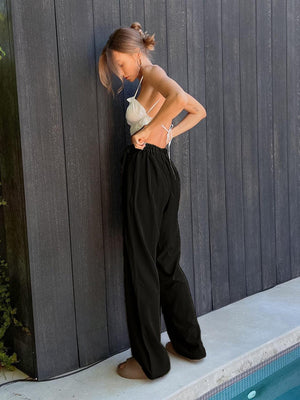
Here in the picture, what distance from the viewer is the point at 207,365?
2348mm

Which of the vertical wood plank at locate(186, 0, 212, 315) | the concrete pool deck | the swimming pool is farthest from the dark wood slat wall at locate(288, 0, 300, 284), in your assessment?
the swimming pool

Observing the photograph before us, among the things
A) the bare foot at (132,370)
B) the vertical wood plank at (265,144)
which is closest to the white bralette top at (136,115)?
the bare foot at (132,370)

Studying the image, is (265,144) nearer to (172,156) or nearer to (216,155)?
(216,155)

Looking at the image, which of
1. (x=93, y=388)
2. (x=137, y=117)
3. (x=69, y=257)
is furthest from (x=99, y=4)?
(x=93, y=388)

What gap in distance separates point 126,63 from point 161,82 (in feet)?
0.61

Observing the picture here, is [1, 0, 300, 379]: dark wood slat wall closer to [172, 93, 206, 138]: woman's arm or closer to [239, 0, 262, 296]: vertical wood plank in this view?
[239, 0, 262, 296]: vertical wood plank

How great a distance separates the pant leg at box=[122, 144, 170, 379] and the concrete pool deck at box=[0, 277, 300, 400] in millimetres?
126

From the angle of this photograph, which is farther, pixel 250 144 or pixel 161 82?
pixel 250 144

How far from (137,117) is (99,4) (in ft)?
2.02

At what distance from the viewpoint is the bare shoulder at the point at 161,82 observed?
2.06 meters

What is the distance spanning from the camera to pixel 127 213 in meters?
2.18

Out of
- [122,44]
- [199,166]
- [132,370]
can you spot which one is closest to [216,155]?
[199,166]

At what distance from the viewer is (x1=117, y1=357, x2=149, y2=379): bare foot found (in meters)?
2.25

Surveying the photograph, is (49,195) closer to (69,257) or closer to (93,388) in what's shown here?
(69,257)
